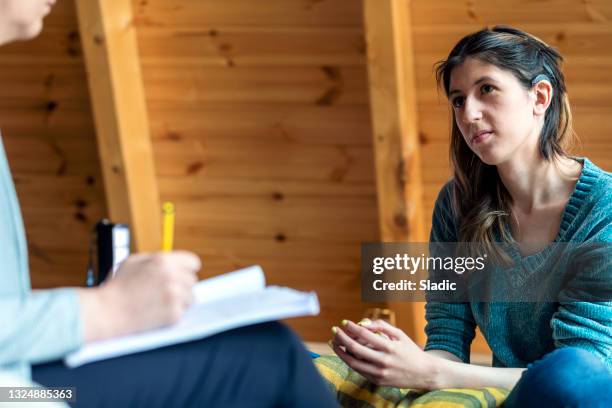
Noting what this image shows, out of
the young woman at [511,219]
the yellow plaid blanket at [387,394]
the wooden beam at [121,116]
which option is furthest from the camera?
the wooden beam at [121,116]

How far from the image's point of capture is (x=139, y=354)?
3.61ft

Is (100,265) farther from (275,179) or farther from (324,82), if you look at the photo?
(324,82)

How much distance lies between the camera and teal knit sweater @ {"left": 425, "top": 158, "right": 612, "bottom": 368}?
1.65m

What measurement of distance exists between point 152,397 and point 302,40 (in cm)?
184

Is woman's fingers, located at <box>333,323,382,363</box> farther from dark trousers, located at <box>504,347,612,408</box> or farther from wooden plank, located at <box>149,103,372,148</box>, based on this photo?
wooden plank, located at <box>149,103,372,148</box>

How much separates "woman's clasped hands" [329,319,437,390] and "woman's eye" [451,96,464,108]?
17.2 inches

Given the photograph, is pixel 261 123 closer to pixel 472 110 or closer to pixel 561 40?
pixel 561 40

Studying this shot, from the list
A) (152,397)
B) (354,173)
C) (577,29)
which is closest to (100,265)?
(354,173)

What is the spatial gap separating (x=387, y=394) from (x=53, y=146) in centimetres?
194

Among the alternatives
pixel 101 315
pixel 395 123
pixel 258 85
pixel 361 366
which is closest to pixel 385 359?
pixel 361 366

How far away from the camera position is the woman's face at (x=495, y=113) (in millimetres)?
1748

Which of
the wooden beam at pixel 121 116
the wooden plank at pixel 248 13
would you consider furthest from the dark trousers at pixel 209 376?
the wooden beam at pixel 121 116

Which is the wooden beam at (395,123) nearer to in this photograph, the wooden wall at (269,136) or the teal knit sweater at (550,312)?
the wooden wall at (269,136)

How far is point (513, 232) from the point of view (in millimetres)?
1801
